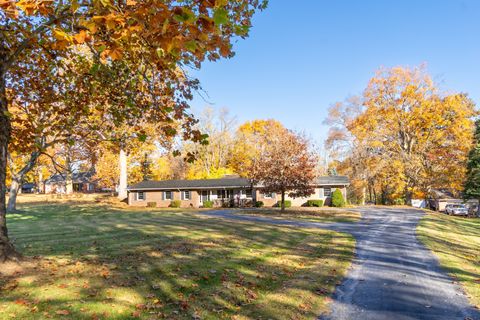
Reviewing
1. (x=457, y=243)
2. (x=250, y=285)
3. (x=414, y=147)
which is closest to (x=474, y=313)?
(x=250, y=285)

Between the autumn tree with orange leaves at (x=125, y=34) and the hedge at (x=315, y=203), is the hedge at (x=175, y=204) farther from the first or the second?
the autumn tree with orange leaves at (x=125, y=34)

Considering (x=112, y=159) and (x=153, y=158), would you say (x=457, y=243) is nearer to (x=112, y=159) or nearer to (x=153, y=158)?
(x=112, y=159)

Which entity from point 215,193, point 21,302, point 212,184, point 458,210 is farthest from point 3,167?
point 458,210

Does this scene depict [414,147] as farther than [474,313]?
Yes

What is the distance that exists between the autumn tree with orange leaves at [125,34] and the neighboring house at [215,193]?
111 feet

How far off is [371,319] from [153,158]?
5575 centimetres

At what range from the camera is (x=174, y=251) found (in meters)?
10.5

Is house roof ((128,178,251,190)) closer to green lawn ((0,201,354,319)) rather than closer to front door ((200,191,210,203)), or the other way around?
front door ((200,191,210,203))

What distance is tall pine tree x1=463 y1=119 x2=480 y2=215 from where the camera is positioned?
39.0m

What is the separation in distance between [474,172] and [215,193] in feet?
102

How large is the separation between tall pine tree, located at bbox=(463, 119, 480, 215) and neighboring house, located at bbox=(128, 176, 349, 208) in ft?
45.9

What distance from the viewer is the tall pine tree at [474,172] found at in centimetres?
3900

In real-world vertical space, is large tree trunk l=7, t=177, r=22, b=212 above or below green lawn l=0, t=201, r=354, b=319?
above

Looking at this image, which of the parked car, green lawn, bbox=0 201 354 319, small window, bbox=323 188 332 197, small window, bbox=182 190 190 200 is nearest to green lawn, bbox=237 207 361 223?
small window, bbox=323 188 332 197
